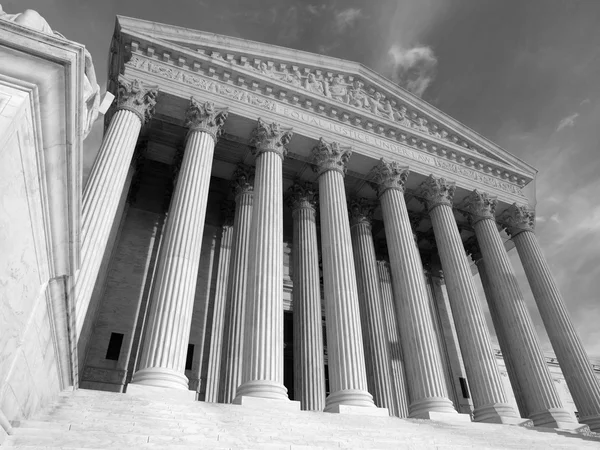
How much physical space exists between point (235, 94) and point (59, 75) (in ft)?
64.0

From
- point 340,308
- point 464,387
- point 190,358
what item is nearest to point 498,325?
point 464,387

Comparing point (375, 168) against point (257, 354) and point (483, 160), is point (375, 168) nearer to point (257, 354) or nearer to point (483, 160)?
point (483, 160)

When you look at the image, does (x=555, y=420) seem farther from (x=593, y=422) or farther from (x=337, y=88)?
(x=337, y=88)

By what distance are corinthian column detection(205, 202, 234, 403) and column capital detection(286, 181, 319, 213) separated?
13.6ft

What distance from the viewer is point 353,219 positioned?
1124 inches

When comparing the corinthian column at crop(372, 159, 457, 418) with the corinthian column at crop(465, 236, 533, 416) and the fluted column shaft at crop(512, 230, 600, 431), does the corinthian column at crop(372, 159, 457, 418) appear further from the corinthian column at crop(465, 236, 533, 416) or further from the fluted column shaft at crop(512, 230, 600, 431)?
the fluted column shaft at crop(512, 230, 600, 431)

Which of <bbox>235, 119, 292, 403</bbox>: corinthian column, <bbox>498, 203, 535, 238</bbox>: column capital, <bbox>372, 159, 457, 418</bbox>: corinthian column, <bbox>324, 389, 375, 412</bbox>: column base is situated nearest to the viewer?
<bbox>235, 119, 292, 403</bbox>: corinthian column

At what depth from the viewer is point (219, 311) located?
81.3 ft

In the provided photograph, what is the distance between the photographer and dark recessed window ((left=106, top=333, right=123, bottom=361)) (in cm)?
2203

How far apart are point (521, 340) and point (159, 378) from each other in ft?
64.1

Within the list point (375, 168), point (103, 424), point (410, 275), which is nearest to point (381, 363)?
point (410, 275)

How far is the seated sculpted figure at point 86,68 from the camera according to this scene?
4.67 m

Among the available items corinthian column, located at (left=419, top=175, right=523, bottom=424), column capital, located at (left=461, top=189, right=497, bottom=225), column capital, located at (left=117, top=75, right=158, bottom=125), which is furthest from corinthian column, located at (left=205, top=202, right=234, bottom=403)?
column capital, located at (left=461, top=189, right=497, bottom=225)

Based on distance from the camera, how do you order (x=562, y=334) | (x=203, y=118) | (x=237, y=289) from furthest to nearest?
(x=562, y=334) → (x=237, y=289) → (x=203, y=118)
